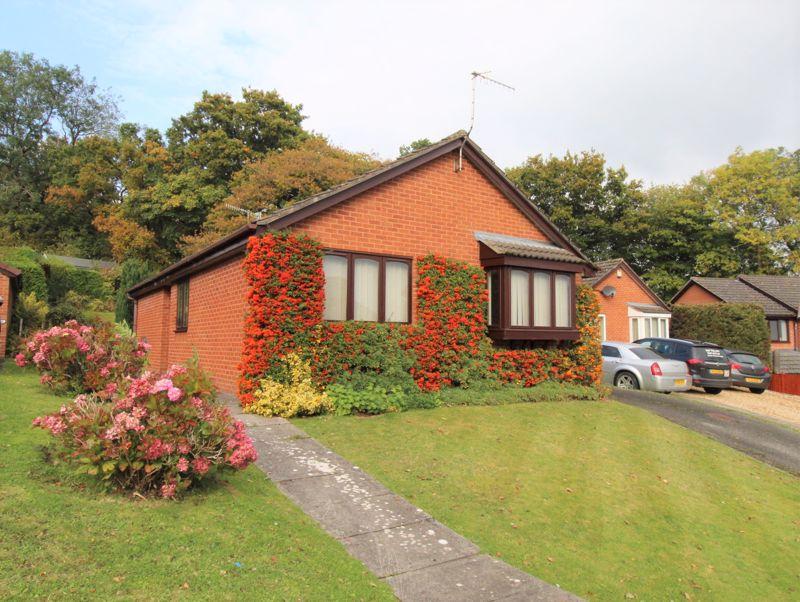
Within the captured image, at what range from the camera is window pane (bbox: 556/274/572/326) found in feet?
44.0

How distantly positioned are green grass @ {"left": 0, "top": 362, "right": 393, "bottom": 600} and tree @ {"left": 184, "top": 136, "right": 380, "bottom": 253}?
27190mm

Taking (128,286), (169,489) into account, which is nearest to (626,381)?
(169,489)

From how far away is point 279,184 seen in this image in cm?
3084

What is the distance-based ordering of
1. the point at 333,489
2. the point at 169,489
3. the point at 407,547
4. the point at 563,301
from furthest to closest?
the point at 563,301
the point at 333,489
the point at 407,547
the point at 169,489

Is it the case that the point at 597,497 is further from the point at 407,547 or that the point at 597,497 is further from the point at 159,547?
the point at 159,547

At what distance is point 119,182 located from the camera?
1896 inches

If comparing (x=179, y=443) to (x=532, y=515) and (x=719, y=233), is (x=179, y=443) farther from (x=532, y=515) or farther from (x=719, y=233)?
(x=719, y=233)

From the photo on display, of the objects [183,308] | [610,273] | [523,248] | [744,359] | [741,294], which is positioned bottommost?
[744,359]

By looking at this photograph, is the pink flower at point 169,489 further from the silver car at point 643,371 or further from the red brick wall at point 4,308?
the silver car at point 643,371

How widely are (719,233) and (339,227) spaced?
4315 centimetres

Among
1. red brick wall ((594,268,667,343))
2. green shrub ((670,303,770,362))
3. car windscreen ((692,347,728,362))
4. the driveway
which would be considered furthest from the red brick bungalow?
green shrub ((670,303,770,362))

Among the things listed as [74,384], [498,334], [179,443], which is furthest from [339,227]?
[179,443]

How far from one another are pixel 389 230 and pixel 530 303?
380cm

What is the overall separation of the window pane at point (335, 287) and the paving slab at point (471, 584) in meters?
6.57
